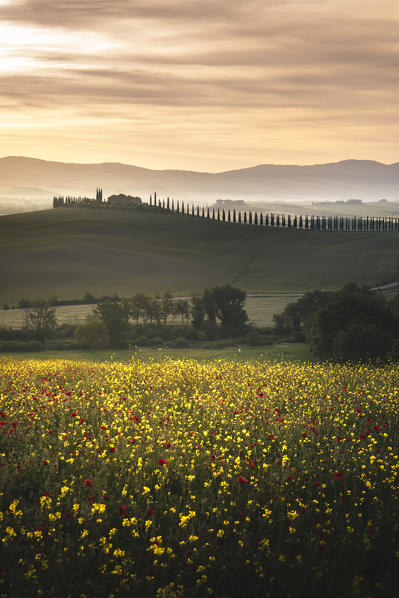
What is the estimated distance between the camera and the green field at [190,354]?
43.7 metres

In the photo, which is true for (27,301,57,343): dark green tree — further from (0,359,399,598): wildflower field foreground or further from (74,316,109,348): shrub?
(0,359,399,598): wildflower field foreground

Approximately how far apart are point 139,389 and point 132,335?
35587 mm

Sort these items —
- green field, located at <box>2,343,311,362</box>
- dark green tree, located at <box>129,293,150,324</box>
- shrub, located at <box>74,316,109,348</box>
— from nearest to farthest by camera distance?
green field, located at <box>2,343,311,362</box> < shrub, located at <box>74,316,109,348</box> < dark green tree, located at <box>129,293,150,324</box>

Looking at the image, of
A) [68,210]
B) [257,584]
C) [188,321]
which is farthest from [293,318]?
[68,210]

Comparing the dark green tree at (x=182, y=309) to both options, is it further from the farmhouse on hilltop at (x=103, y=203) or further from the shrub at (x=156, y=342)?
the farmhouse on hilltop at (x=103, y=203)

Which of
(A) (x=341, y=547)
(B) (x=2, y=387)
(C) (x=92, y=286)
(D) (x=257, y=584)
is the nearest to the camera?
(D) (x=257, y=584)

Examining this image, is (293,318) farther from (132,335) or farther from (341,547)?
(341,547)

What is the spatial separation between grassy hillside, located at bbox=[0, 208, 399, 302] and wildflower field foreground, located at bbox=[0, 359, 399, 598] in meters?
75.1

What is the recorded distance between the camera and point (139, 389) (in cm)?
1967

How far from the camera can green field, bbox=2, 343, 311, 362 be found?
4369 centimetres

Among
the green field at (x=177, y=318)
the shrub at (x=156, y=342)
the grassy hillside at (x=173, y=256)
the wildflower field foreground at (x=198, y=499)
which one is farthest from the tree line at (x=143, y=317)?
the wildflower field foreground at (x=198, y=499)

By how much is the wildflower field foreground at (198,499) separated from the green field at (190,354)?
24807 millimetres

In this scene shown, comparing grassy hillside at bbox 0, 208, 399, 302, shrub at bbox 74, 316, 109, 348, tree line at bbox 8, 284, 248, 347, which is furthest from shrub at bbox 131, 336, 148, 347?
grassy hillside at bbox 0, 208, 399, 302

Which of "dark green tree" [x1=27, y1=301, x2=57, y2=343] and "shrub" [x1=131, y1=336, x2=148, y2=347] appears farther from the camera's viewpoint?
"dark green tree" [x1=27, y1=301, x2=57, y2=343]
